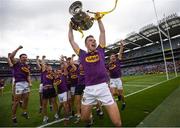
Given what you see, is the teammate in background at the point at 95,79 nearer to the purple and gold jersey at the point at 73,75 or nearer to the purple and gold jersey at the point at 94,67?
the purple and gold jersey at the point at 94,67

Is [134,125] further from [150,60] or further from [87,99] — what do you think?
[150,60]

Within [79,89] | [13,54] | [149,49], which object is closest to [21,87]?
[13,54]

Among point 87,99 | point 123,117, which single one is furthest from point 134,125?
point 87,99

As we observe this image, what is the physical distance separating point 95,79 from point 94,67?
0.25 meters

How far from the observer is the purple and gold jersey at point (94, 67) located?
512 cm

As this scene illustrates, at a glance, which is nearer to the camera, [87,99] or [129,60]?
[87,99]

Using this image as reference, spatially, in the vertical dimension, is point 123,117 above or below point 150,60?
below

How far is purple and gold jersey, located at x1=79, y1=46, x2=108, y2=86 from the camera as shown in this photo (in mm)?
5125

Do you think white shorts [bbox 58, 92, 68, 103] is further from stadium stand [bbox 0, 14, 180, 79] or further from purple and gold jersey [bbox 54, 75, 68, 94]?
stadium stand [bbox 0, 14, 180, 79]

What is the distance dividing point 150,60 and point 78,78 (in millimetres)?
76221

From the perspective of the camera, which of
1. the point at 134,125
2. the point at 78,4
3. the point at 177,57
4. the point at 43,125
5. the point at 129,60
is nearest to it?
the point at 78,4

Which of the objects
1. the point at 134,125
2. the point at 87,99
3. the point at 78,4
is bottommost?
the point at 134,125

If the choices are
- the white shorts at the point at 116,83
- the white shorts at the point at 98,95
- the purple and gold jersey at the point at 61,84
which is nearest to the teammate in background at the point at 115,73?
the white shorts at the point at 116,83

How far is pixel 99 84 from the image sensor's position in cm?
507
